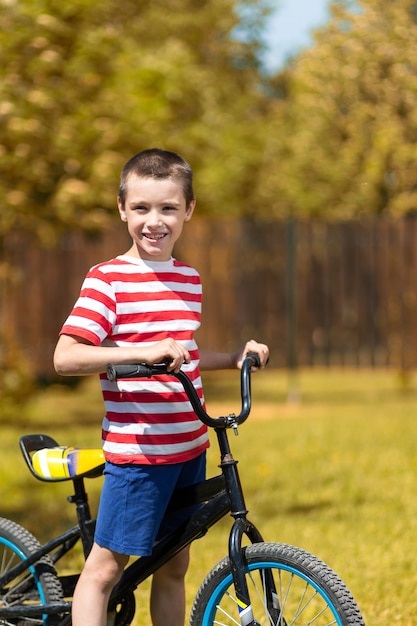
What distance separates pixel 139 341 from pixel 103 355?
197 mm

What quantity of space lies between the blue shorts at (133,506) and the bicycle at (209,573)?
104mm

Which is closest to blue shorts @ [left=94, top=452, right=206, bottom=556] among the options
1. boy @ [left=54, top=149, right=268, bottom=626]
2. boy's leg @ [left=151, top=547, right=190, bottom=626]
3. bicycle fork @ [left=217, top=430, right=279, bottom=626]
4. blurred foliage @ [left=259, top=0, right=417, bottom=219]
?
boy @ [left=54, top=149, right=268, bottom=626]

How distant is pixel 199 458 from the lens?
3391 mm

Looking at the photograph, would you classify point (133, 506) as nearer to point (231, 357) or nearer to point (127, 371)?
point (127, 371)

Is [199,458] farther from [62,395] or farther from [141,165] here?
[62,395]

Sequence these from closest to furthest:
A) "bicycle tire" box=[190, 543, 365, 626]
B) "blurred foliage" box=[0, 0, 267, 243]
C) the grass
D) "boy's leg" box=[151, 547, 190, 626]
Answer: "bicycle tire" box=[190, 543, 365, 626] < "boy's leg" box=[151, 547, 190, 626] < the grass < "blurred foliage" box=[0, 0, 267, 243]

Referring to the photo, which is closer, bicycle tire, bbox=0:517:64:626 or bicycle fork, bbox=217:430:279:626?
bicycle fork, bbox=217:430:279:626

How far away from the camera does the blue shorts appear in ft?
10.5

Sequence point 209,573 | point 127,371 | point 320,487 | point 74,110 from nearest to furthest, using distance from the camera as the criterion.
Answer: point 127,371, point 209,573, point 320,487, point 74,110

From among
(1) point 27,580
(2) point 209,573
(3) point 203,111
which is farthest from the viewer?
(3) point 203,111

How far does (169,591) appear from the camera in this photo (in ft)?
11.7

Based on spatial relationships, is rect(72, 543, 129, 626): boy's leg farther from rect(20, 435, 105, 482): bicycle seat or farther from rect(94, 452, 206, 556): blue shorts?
rect(20, 435, 105, 482): bicycle seat

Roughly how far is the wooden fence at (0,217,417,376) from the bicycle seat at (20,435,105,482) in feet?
33.9

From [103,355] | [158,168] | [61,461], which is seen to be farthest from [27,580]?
[158,168]
